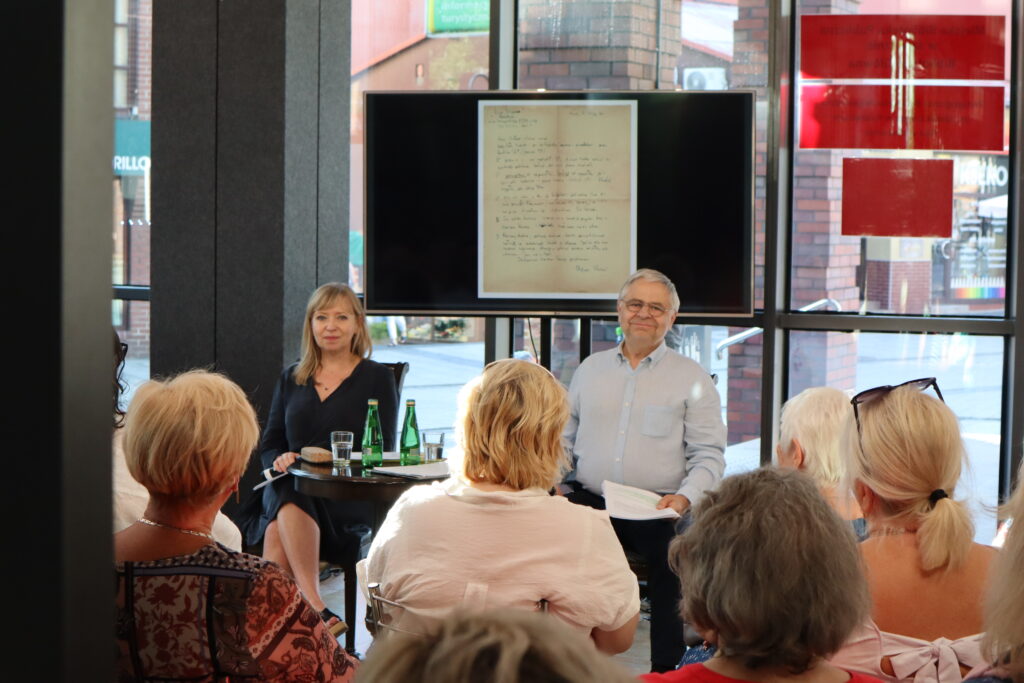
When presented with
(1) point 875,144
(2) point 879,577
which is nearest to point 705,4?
(1) point 875,144

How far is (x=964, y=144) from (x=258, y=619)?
4.15m

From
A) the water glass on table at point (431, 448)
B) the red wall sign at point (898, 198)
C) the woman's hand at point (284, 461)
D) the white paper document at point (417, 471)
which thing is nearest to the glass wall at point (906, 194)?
the red wall sign at point (898, 198)

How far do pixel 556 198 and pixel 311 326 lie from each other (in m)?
1.26

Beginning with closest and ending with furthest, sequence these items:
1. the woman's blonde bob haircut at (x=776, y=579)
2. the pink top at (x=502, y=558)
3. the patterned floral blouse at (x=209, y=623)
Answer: the woman's blonde bob haircut at (x=776, y=579) → the patterned floral blouse at (x=209, y=623) → the pink top at (x=502, y=558)

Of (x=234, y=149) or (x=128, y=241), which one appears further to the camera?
(x=128, y=241)

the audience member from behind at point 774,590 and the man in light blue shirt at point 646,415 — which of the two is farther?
the man in light blue shirt at point 646,415

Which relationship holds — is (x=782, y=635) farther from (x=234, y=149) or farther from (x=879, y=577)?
(x=234, y=149)

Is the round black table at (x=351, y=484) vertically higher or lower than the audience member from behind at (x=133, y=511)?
lower

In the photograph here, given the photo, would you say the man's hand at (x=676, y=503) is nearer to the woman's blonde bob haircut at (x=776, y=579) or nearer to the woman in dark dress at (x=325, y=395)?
the woman in dark dress at (x=325, y=395)

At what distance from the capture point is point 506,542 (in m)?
2.29

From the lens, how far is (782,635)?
1450 mm

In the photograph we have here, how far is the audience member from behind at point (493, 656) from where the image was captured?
65cm

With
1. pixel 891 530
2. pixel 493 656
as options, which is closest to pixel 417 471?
pixel 891 530

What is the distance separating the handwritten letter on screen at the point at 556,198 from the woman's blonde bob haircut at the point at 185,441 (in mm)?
3017
